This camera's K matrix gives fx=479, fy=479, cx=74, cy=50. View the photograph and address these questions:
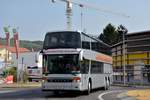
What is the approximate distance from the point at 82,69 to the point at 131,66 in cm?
3863

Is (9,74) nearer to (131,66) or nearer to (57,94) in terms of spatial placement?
(131,66)

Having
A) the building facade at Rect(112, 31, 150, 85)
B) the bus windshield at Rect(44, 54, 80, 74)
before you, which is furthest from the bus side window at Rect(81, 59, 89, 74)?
the building facade at Rect(112, 31, 150, 85)

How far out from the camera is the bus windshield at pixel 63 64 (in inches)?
1083

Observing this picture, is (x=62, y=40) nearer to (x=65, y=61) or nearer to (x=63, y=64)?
(x=65, y=61)

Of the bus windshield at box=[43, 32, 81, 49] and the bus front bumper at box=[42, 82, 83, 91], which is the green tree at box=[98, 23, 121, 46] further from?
the bus front bumper at box=[42, 82, 83, 91]

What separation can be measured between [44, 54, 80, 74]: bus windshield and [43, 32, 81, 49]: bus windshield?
610 millimetres

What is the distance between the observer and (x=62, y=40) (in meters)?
28.1

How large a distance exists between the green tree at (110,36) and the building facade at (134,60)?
152 ft

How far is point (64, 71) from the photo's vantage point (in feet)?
90.2

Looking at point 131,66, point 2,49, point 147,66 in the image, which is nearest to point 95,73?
point 147,66

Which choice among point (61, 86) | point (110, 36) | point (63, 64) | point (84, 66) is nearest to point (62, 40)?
point (63, 64)

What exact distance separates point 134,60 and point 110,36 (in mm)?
57418

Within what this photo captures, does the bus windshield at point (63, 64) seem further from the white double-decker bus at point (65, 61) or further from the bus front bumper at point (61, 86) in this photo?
the bus front bumper at point (61, 86)

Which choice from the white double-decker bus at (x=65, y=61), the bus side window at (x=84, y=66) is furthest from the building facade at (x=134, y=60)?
the white double-decker bus at (x=65, y=61)
